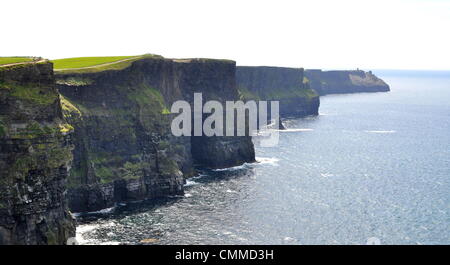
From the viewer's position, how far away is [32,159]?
75562mm

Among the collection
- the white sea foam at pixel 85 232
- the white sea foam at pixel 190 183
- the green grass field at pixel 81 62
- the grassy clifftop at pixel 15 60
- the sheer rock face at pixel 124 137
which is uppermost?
the green grass field at pixel 81 62

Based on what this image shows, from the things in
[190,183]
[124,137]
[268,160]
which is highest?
[124,137]

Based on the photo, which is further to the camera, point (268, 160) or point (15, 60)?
point (268, 160)

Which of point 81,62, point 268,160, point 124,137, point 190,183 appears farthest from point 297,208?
point 81,62

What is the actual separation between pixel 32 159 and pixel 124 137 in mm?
41095

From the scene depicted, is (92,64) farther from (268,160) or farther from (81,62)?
(268,160)

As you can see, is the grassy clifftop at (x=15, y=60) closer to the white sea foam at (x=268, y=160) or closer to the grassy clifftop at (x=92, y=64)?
the grassy clifftop at (x=92, y=64)

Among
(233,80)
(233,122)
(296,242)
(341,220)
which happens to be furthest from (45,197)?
(233,80)

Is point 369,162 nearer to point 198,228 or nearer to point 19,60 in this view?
point 198,228

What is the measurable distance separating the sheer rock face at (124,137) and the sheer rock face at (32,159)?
73.3 feet

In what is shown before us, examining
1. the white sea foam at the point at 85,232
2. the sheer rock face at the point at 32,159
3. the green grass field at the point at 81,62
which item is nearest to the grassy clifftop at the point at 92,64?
the green grass field at the point at 81,62

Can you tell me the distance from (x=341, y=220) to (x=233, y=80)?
Answer: 78.3 meters

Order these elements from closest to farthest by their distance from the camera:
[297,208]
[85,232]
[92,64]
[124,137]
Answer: [85,232] → [297,208] → [124,137] → [92,64]

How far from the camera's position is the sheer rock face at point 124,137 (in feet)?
347
